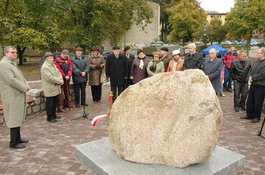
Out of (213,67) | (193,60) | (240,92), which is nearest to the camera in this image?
(193,60)

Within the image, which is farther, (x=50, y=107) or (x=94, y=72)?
(x=94, y=72)

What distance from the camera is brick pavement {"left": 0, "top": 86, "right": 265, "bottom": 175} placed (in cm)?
429

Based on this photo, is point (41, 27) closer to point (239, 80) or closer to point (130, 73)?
point (130, 73)

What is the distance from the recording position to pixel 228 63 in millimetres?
10719

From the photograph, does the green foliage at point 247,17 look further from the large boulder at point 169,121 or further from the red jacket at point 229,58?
the large boulder at point 169,121

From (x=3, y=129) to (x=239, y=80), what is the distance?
651cm

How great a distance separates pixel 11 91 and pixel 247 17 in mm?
25402

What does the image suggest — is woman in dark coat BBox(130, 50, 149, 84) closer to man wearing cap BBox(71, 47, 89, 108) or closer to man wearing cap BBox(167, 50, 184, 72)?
man wearing cap BBox(167, 50, 184, 72)

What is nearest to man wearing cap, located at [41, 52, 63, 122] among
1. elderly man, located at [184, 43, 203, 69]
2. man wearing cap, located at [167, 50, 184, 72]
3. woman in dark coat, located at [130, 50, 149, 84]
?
woman in dark coat, located at [130, 50, 149, 84]

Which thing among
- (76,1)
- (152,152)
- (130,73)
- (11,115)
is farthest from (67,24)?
(152,152)

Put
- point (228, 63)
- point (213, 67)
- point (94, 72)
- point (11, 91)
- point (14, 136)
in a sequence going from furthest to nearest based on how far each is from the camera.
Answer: point (228, 63) → point (94, 72) → point (213, 67) → point (14, 136) → point (11, 91)

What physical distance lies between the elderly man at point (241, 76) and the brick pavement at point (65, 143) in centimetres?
43

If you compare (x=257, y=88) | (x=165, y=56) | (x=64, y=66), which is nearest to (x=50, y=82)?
(x=64, y=66)

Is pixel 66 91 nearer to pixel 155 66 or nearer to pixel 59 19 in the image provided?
pixel 155 66
